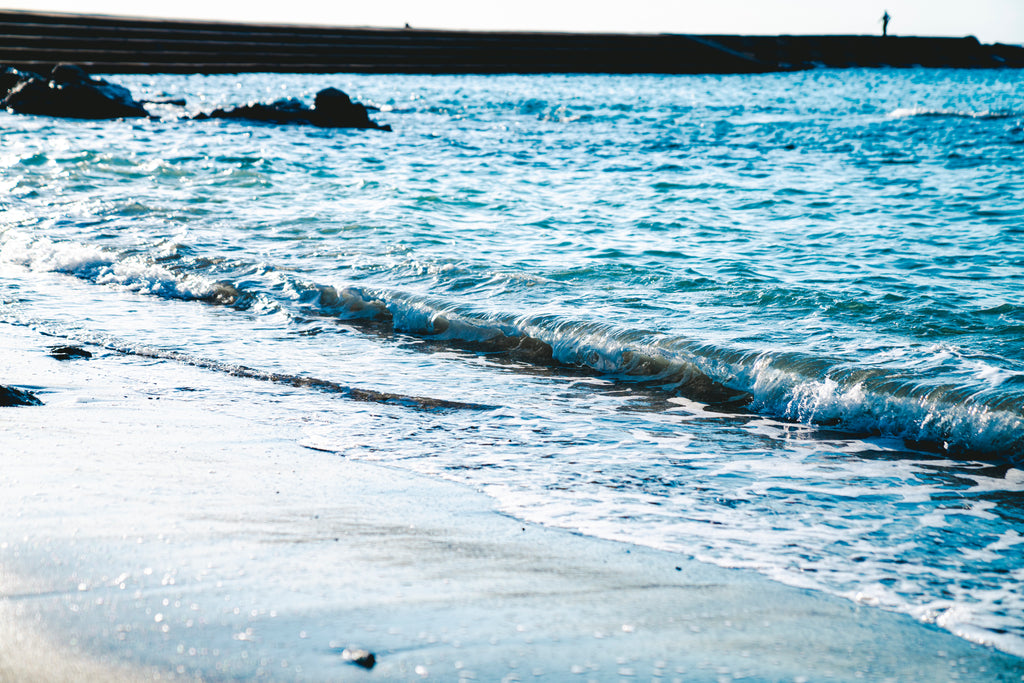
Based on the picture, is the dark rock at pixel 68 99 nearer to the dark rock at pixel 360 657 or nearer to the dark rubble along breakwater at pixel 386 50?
the dark rubble along breakwater at pixel 386 50

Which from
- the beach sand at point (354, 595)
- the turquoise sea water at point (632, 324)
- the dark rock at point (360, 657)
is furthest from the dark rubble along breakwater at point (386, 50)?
the dark rock at point (360, 657)

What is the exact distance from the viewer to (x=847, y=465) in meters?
3.13

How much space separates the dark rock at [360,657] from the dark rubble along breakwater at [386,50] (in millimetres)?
27027

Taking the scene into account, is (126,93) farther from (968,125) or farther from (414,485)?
(414,485)

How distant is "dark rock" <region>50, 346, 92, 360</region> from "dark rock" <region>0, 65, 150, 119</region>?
1549cm

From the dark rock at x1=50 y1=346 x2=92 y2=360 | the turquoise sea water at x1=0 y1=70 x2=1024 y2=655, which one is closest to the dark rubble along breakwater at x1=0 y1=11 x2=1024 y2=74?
the turquoise sea water at x1=0 y1=70 x2=1024 y2=655

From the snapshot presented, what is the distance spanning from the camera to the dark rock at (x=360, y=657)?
1582 mm

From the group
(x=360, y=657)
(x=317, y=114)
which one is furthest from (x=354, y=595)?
(x=317, y=114)

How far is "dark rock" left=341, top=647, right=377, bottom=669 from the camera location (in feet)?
5.19

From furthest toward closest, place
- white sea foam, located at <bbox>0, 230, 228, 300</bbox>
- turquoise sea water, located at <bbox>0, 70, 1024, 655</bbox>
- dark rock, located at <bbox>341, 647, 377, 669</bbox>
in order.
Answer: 1. white sea foam, located at <bbox>0, 230, 228, 300</bbox>
2. turquoise sea water, located at <bbox>0, 70, 1024, 655</bbox>
3. dark rock, located at <bbox>341, 647, 377, 669</bbox>

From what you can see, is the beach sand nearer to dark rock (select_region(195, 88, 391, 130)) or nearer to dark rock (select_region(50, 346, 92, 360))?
dark rock (select_region(50, 346, 92, 360))

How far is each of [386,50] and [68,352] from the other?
32.4 meters

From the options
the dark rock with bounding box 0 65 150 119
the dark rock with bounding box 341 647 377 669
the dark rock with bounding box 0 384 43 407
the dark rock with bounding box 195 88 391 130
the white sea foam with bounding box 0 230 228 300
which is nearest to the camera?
the dark rock with bounding box 341 647 377 669

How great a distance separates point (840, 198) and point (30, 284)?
7596 millimetres
